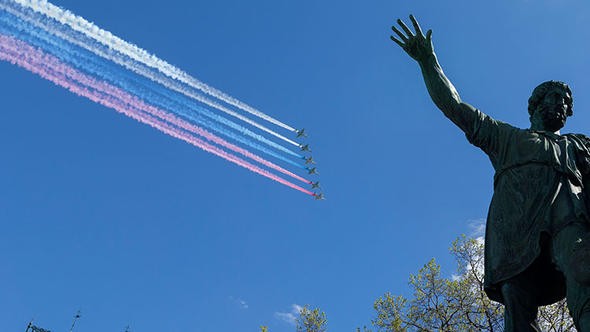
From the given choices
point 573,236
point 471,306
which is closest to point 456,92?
point 573,236

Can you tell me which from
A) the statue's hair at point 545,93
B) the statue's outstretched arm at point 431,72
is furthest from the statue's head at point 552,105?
the statue's outstretched arm at point 431,72

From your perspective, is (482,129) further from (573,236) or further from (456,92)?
(573,236)

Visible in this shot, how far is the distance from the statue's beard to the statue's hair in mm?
104

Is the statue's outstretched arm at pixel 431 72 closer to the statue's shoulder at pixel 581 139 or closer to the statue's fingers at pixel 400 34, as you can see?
the statue's fingers at pixel 400 34

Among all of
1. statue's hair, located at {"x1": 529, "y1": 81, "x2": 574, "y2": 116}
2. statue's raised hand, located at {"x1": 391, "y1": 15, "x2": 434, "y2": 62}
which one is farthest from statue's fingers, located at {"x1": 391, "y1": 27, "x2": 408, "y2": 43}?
statue's hair, located at {"x1": 529, "y1": 81, "x2": 574, "y2": 116}

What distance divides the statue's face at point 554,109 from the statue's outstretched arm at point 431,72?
580 mm

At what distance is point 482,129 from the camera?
461cm

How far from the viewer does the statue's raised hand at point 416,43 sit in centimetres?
525

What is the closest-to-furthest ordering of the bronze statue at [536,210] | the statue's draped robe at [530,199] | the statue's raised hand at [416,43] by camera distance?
the bronze statue at [536,210] → the statue's draped robe at [530,199] → the statue's raised hand at [416,43]

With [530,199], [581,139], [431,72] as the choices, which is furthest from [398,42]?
[530,199]

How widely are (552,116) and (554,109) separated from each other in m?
0.06

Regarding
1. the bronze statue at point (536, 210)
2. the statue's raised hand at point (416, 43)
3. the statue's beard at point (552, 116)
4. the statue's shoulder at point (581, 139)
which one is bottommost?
the bronze statue at point (536, 210)

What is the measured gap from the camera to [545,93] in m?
4.60

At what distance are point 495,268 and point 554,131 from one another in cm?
145
